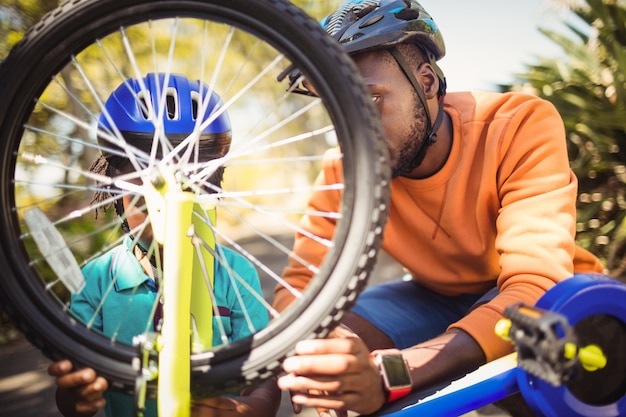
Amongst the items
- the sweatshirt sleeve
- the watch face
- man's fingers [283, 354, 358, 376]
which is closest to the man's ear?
the sweatshirt sleeve

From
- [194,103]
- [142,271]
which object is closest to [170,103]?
[194,103]

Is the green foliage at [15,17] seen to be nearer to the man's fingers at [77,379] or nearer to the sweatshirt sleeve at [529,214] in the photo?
the man's fingers at [77,379]

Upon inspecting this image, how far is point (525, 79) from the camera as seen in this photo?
4.82 metres

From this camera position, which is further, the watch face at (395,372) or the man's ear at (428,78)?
the man's ear at (428,78)

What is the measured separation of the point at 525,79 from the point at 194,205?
439 centimetres

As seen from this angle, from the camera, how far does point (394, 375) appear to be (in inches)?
49.1

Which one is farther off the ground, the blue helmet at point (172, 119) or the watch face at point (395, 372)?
the blue helmet at point (172, 119)

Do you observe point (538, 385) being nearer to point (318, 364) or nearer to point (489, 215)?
point (318, 364)

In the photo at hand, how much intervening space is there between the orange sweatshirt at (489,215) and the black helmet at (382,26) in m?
0.29

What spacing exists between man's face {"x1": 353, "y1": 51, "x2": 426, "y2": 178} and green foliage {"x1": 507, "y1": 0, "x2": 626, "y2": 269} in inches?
107

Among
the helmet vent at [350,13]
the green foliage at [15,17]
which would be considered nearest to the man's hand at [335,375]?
the helmet vent at [350,13]

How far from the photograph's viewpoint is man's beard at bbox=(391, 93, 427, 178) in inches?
69.3

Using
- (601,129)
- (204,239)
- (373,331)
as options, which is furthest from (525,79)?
(204,239)

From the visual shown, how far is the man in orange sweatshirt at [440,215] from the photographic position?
1.36m
